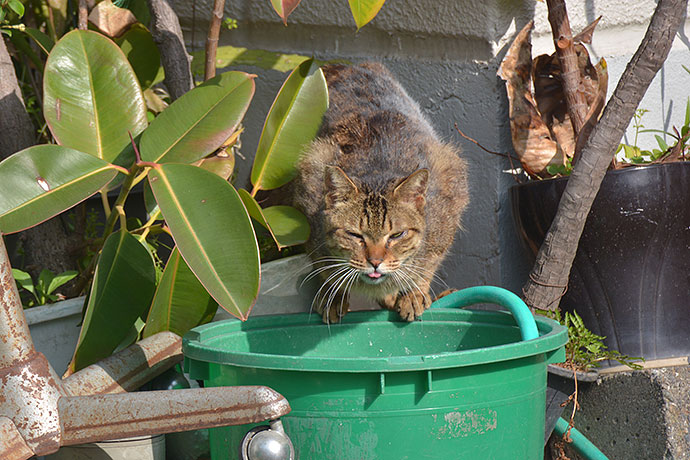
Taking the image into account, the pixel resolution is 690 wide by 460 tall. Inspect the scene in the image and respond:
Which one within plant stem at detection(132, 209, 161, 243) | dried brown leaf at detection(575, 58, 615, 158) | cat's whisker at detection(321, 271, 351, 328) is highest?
dried brown leaf at detection(575, 58, 615, 158)

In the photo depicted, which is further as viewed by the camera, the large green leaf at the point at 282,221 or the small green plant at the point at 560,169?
the small green plant at the point at 560,169

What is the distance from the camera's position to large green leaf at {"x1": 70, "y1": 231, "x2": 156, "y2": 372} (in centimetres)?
145

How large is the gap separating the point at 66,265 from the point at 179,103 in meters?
0.69

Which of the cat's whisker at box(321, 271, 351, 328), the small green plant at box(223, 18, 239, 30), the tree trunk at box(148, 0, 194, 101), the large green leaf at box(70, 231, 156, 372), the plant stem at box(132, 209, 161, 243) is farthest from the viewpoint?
the small green plant at box(223, 18, 239, 30)

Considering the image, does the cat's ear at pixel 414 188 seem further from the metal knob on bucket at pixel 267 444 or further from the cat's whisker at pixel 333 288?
the metal knob on bucket at pixel 267 444

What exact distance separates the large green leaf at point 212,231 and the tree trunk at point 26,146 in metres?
0.68

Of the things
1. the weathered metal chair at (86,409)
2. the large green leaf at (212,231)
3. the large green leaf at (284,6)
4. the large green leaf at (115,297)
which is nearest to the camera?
the weathered metal chair at (86,409)

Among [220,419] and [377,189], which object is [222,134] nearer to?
[377,189]

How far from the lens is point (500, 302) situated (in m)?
1.37

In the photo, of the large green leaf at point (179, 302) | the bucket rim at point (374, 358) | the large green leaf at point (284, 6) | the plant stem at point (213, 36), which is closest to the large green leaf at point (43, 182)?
the large green leaf at point (179, 302)

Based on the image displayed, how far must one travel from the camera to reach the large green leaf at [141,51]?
206 cm

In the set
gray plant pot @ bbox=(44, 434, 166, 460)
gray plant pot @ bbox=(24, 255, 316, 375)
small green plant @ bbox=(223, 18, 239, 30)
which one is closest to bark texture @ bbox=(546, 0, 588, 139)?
gray plant pot @ bbox=(24, 255, 316, 375)

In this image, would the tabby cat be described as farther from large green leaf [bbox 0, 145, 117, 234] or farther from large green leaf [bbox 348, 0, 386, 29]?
large green leaf [bbox 0, 145, 117, 234]

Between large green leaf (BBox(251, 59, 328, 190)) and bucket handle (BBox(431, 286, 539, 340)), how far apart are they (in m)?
0.52
